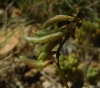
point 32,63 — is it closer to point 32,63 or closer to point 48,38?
point 32,63

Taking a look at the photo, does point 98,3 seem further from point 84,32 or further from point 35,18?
point 35,18

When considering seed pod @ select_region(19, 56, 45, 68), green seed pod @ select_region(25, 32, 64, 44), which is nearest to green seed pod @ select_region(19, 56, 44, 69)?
seed pod @ select_region(19, 56, 45, 68)

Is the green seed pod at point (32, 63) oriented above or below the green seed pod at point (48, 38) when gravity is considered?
below

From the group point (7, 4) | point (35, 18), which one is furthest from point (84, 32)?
point (7, 4)

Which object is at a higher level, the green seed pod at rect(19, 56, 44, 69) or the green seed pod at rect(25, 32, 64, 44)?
the green seed pod at rect(25, 32, 64, 44)

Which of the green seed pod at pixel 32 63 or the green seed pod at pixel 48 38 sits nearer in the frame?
the green seed pod at pixel 48 38

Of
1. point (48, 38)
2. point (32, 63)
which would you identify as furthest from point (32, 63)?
point (48, 38)

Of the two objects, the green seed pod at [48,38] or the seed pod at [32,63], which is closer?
the green seed pod at [48,38]

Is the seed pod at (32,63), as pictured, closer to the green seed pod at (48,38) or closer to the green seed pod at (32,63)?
the green seed pod at (32,63)

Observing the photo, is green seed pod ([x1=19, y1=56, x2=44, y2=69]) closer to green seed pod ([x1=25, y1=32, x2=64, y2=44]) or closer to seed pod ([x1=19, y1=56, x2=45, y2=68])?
seed pod ([x1=19, y1=56, x2=45, y2=68])

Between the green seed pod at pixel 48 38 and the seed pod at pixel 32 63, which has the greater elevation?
the green seed pod at pixel 48 38

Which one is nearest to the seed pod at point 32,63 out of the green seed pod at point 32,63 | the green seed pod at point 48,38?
the green seed pod at point 32,63
